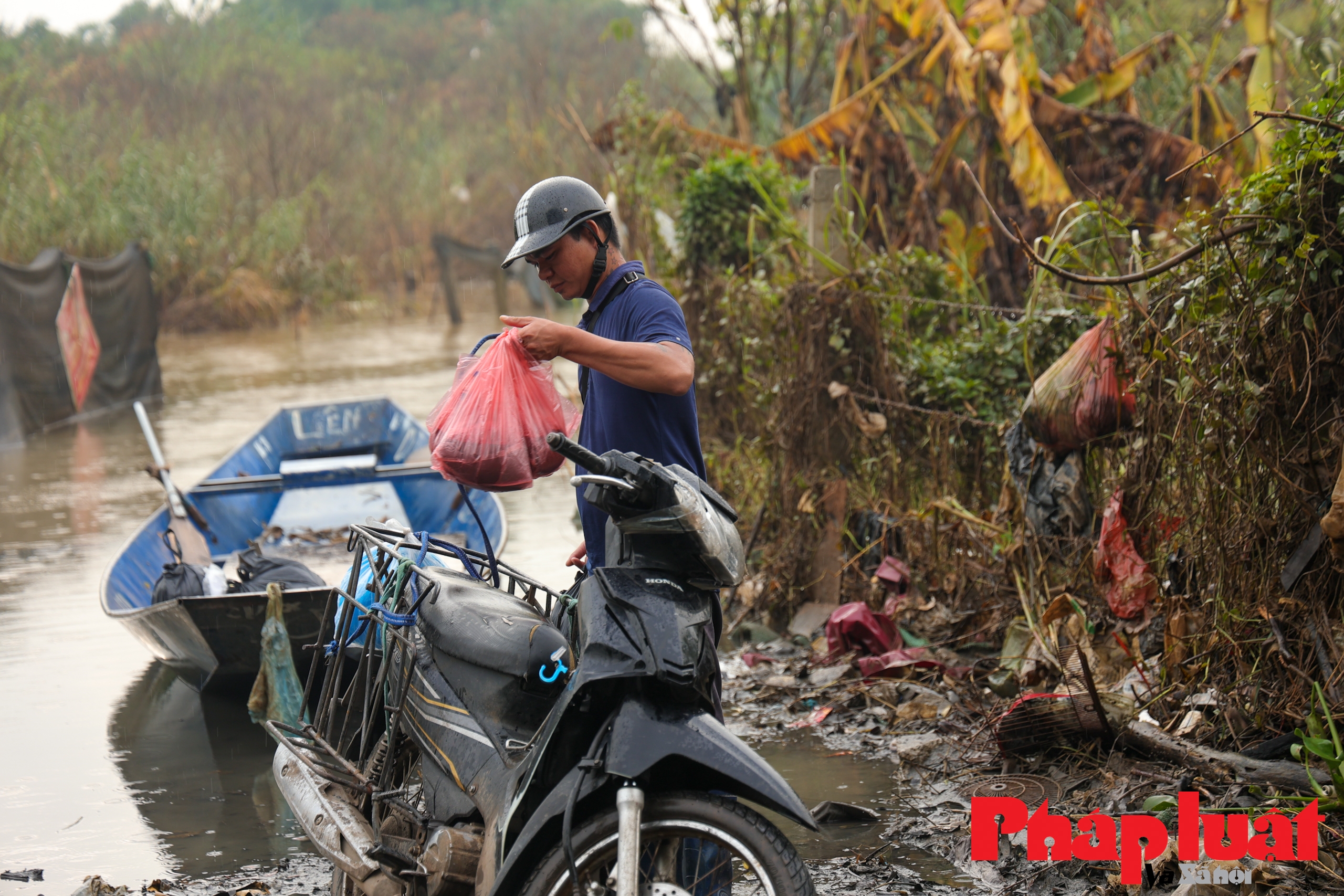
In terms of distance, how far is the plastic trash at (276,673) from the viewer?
202 inches

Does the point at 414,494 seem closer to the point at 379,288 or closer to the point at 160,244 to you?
the point at 160,244

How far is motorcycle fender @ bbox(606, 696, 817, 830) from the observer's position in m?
2.33

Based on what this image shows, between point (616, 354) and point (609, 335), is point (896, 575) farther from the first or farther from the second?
point (616, 354)

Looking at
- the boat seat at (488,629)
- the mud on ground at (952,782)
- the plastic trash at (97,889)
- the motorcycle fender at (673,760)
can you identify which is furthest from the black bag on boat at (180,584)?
the motorcycle fender at (673,760)

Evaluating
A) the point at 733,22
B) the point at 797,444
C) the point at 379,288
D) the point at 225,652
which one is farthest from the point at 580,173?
the point at 379,288

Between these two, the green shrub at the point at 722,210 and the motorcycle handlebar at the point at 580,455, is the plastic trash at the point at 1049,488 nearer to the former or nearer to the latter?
the motorcycle handlebar at the point at 580,455

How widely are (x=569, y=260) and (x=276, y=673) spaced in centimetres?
287

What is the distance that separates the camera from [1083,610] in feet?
16.1

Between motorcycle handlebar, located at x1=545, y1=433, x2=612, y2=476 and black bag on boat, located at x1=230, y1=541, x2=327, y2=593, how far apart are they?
335cm

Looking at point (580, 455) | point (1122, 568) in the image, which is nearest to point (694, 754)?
point (580, 455)

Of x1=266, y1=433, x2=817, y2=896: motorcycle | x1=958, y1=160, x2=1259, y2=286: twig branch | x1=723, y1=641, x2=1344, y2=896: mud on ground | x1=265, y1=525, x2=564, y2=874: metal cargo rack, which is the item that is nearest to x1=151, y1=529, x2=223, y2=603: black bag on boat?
x1=265, y1=525, x2=564, y2=874: metal cargo rack

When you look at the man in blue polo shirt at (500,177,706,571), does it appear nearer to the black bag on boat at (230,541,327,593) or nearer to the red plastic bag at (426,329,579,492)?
the red plastic bag at (426,329,579,492)

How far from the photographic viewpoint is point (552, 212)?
309 cm

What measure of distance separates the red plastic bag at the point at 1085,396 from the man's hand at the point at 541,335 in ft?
8.57
